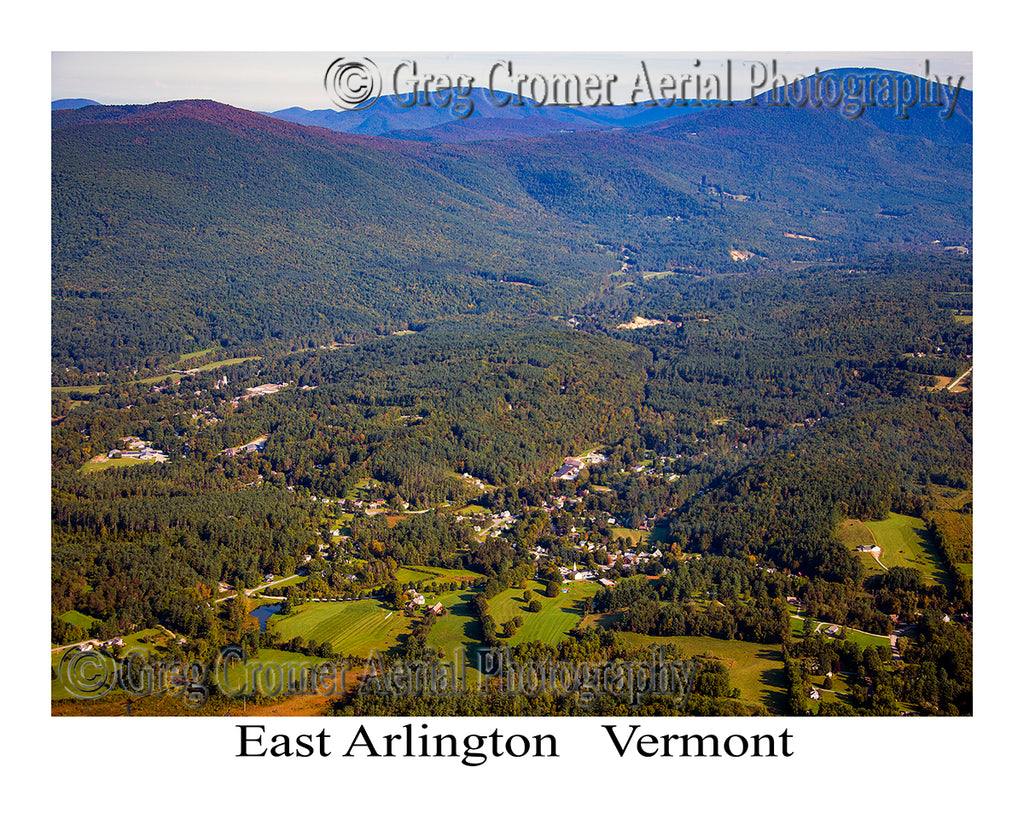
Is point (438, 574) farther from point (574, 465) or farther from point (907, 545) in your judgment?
point (907, 545)

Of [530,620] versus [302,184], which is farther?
[302,184]

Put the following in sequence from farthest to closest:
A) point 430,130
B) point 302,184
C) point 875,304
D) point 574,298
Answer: point 430,130 < point 302,184 < point 574,298 < point 875,304

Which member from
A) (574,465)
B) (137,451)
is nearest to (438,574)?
(574,465)

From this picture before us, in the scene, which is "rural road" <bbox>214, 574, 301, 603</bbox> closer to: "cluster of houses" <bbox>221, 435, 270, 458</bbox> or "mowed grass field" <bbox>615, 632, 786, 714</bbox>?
"mowed grass field" <bbox>615, 632, 786, 714</bbox>

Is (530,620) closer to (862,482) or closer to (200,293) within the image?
(862,482)

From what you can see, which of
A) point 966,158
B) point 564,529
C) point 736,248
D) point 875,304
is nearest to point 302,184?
point 736,248

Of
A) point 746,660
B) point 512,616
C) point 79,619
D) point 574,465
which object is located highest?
point 574,465
